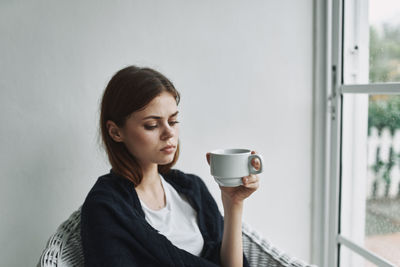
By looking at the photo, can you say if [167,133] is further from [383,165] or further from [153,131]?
[383,165]

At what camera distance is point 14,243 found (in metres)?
1.37

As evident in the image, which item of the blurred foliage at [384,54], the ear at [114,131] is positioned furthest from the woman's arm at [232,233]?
the blurred foliage at [384,54]

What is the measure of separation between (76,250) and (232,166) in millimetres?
557

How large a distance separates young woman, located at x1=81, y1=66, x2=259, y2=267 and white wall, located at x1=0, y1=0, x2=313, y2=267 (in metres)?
0.31

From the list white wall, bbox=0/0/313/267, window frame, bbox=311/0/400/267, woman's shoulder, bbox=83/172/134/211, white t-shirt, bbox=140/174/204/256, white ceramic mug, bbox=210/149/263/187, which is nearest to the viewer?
white ceramic mug, bbox=210/149/263/187

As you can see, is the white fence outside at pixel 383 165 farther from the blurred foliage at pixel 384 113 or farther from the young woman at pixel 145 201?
the young woman at pixel 145 201

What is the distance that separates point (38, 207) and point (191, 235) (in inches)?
23.4

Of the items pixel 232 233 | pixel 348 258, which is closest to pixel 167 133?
pixel 232 233

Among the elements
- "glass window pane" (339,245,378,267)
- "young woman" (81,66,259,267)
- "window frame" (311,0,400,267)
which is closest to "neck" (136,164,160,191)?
"young woman" (81,66,259,267)

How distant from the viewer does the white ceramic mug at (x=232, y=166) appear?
966 mm

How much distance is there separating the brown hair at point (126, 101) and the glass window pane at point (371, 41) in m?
0.85

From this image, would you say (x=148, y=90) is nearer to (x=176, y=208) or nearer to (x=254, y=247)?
(x=176, y=208)

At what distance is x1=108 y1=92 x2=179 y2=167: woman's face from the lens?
1.09 m

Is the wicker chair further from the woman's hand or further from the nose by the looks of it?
the nose
